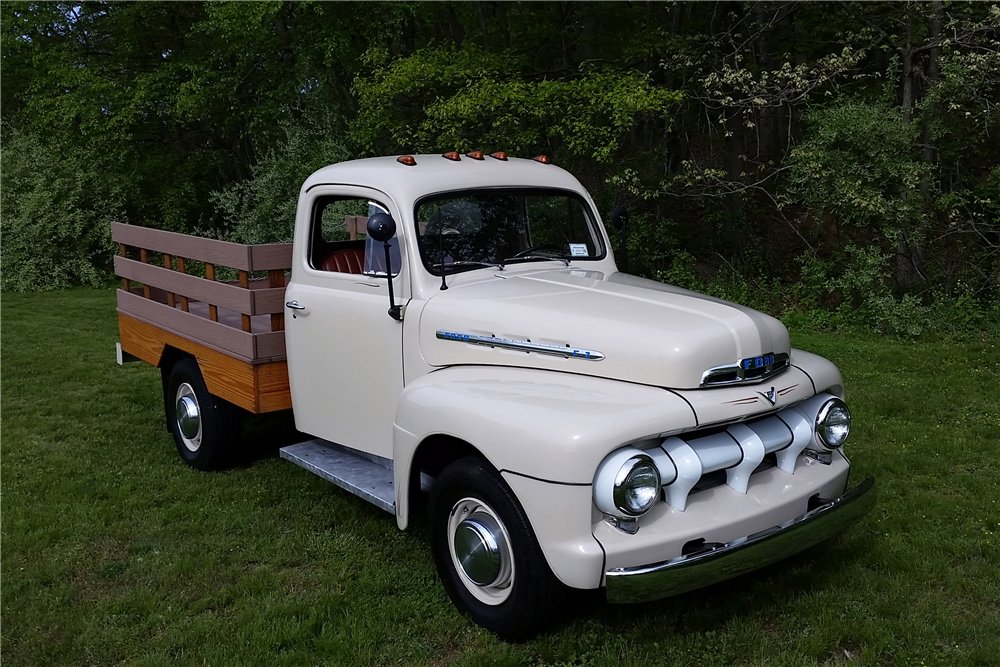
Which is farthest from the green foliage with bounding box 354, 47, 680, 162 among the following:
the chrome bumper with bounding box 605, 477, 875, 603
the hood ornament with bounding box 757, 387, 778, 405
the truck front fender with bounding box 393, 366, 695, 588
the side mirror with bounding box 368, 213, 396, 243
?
the chrome bumper with bounding box 605, 477, 875, 603

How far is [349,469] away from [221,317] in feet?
7.25

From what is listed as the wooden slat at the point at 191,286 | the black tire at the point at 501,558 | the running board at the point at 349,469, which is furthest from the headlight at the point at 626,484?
the wooden slat at the point at 191,286

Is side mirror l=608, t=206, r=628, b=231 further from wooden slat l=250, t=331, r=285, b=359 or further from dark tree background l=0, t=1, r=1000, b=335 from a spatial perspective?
dark tree background l=0, t=1, r=1000, b=335

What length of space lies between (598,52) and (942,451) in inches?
360

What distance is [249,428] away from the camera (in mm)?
6527

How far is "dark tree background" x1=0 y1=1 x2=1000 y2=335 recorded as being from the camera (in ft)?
30.9

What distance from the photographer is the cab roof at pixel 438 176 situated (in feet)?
14.4

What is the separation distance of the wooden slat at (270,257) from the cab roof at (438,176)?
0.41 meters

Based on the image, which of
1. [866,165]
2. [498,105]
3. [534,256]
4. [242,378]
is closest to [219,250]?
[242,378]

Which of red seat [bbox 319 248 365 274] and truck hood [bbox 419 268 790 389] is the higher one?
red seat [bbox 319 248 365 274]

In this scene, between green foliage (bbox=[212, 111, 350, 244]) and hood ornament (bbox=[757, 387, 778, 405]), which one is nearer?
hood ornament (bbox=[757, 387, 778, 405])

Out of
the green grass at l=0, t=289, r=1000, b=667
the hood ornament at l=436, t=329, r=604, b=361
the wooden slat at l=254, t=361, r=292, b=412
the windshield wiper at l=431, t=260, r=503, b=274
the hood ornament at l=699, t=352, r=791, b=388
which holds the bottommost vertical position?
the green grass at l=0, t=289, r=1000, b=667

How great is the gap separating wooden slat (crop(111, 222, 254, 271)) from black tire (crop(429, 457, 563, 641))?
2.16 metres

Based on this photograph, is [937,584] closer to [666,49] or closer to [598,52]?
[666,49]
